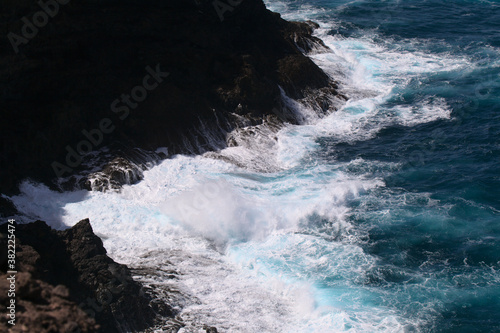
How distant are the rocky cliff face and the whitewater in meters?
1.38

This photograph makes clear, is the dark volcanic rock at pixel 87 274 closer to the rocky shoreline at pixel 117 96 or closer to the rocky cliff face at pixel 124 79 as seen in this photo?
the rocky shoreline at pixel 117 96

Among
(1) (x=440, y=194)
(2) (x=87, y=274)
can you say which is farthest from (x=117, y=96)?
(1) (x=440, y=194)

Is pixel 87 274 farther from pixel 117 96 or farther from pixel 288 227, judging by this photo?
pixel 117 96

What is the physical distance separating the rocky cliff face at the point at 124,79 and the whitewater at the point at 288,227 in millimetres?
1380

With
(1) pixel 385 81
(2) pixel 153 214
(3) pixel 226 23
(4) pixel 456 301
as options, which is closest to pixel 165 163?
(2) pixel 153 214

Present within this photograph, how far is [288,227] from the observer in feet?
64.1

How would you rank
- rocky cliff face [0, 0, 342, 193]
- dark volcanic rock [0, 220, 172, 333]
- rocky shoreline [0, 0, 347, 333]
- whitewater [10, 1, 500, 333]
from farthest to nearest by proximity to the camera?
rocky cliff face [0, 0, 342, 193] < rocky shoreline [0, 0, 347, 333] < whitewater [10, 1, 500, 333] < dark volcanic rock [0, 220, 172, 333]

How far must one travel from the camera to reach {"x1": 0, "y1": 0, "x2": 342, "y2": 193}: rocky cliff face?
21.3 metres

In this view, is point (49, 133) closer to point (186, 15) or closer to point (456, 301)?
point (186, 15)

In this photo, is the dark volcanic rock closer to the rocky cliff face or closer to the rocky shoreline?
the rocky shoreline

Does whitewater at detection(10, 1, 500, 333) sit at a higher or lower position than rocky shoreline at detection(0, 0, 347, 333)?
lower

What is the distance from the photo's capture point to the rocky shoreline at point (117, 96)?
1941cm

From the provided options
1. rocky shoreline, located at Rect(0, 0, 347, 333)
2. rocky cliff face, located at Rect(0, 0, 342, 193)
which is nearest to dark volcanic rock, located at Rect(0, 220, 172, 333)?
rocky shoreline, located at Rect(0, 0, 347, 333)

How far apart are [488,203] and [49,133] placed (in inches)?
698
